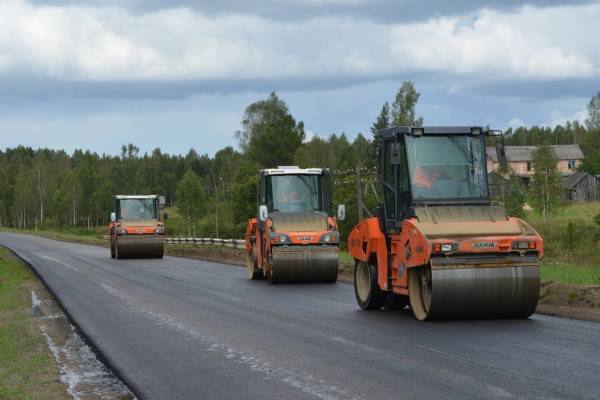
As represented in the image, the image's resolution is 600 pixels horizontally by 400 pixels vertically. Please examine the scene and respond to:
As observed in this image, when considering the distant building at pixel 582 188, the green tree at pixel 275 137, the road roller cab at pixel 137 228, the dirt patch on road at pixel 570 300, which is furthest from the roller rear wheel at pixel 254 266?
the distant building at pixel 582 188

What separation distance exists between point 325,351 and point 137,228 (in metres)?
28.0

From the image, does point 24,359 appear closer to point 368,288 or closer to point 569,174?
point 368,288

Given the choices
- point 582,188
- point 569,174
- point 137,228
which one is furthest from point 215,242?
point 569,174

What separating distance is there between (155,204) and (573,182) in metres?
78.7

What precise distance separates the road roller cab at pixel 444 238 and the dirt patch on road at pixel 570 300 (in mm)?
1387

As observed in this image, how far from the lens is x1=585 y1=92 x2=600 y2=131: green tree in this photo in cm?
12183

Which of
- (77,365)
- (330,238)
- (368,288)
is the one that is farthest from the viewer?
(330,238)

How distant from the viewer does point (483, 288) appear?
1191 centimetres

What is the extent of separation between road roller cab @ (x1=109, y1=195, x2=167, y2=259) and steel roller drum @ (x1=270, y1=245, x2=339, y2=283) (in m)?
16.2

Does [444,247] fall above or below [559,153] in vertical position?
below

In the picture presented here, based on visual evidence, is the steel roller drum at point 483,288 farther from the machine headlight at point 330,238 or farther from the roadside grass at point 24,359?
the machine headlight at point 330,238

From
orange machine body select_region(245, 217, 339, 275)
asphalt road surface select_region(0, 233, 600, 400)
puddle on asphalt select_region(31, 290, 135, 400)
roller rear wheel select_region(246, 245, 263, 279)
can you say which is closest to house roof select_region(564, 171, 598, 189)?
roller rear wheel select_region(246, 245, 263, 279)

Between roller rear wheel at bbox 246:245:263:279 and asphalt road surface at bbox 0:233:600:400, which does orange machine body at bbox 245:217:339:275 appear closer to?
roller rear wheel at bbox 246:245:263:279

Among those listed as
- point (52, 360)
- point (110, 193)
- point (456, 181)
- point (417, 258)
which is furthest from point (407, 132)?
point (110, 193)
